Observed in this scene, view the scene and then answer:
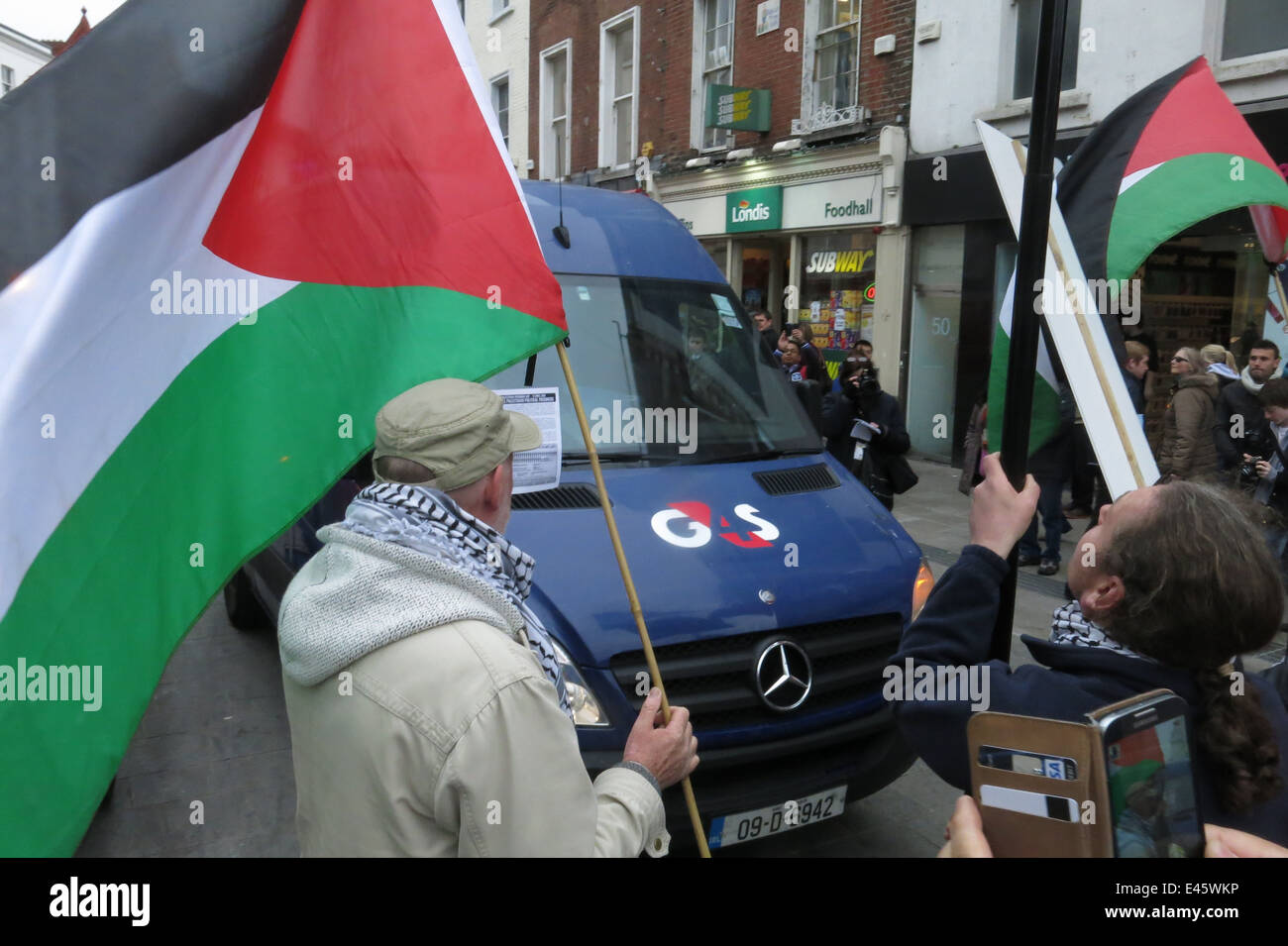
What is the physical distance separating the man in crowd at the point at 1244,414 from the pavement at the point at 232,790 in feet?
5.63

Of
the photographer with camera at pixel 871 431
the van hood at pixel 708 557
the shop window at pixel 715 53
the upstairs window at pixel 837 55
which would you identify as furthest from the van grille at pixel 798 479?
the shop window at pixel 715 53

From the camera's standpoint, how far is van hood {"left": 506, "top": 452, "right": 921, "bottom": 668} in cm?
333

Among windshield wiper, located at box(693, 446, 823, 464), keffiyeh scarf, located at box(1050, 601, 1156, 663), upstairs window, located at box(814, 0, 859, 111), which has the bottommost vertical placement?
windshield wiper, located at box(693, 446, 823, 464)

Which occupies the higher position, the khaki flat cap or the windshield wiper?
the khaki flat cap

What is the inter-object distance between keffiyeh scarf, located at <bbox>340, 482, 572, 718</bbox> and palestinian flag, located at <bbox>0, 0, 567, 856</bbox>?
622 mm

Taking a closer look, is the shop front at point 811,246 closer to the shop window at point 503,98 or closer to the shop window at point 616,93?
the shop window at point 616,93

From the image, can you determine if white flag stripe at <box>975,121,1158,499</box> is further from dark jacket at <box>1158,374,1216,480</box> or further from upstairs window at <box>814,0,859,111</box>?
upstairs window at <box>814,0,859,111</box>

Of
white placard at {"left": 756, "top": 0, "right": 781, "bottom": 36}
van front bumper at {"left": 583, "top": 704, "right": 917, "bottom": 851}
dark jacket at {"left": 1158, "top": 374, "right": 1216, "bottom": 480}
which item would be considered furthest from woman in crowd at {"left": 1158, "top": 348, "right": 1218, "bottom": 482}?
white placard at {"left": 756, "top": 0, "right": 781, "bottom": 36}

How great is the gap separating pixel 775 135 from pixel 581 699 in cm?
1383

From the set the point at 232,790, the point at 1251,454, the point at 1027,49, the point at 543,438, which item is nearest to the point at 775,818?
the point at 543,438

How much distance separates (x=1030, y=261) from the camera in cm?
209

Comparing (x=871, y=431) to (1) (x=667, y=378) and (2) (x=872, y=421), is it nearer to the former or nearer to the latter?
(2) (x=872, y=421)

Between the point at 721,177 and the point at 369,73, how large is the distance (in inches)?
583

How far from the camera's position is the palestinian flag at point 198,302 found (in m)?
2.02
